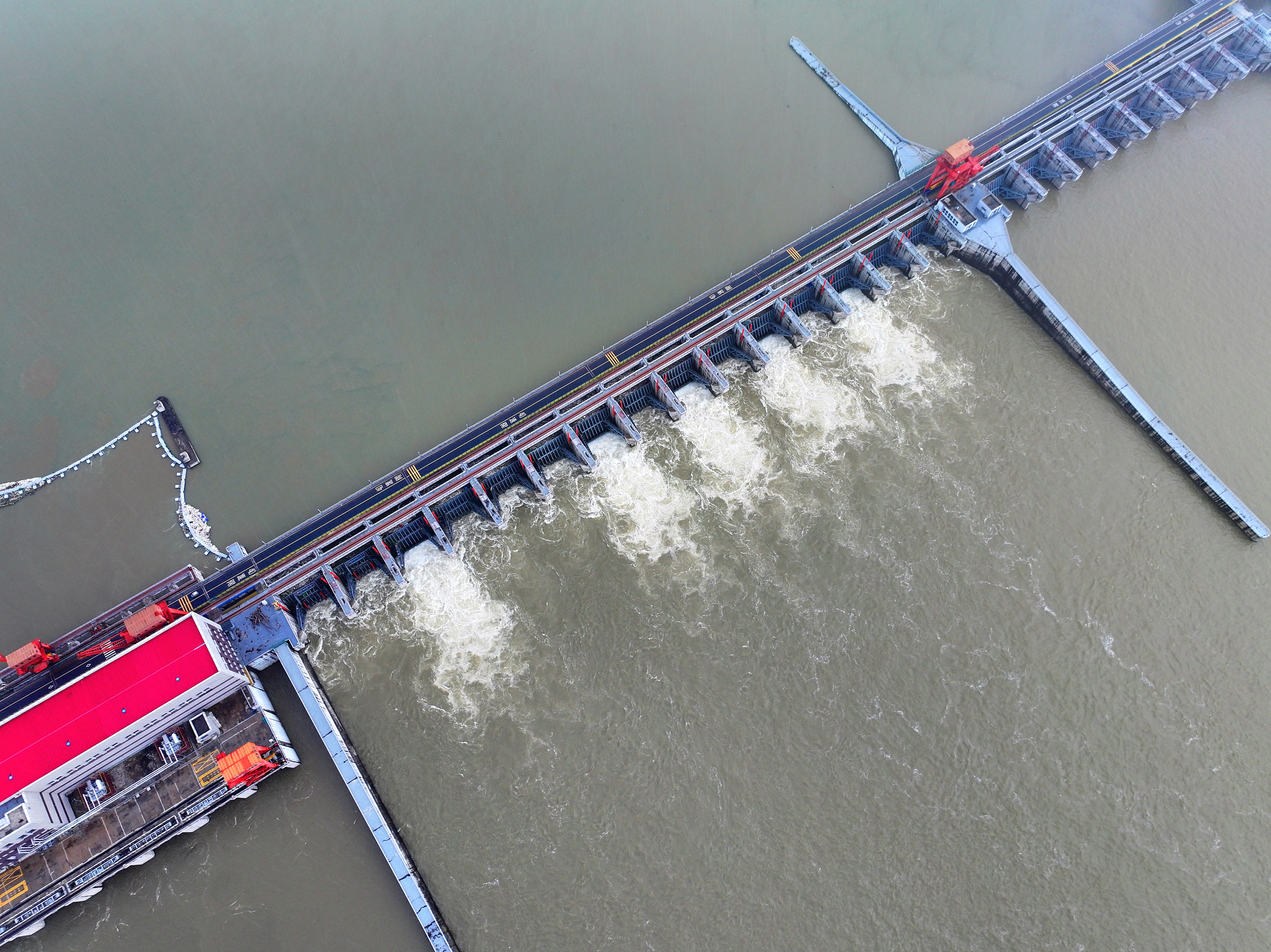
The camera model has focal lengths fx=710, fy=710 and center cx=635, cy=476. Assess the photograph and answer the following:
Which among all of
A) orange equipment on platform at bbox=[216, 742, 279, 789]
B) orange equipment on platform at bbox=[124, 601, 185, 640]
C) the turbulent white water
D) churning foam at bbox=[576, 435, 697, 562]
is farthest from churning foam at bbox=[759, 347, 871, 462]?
orange equipment on platform at bbox=[124, 601, 185, 640]

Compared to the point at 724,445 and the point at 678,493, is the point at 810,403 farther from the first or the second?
the point at 678,493

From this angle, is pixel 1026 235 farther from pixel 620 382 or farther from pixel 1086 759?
pixel 1086 759

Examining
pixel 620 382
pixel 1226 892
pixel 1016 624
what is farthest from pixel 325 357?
pixel 1226 892

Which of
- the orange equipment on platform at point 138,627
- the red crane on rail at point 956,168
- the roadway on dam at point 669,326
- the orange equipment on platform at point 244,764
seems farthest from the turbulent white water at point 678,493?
the red crane on rail at point 956,168

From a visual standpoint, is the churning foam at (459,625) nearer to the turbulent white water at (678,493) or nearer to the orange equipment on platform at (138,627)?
the turbulent white water at (678,493)

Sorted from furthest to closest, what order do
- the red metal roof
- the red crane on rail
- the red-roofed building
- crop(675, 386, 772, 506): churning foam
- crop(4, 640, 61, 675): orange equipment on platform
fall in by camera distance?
1. the red crane on rail
2. crop(675, 386, 772, 506): churning foam
3. crop(4, 640, 61, 675): orange equipment on platform
4. the red metal roof
5. the red-roofed building

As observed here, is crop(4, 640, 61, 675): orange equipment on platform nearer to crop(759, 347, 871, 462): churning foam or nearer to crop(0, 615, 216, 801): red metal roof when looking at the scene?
crop(0, 615, 216, 801): red metal roof

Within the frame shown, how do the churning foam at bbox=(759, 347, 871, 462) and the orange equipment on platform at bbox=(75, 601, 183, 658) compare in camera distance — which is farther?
the churning foam at bbox=(759, 347, 871, 462)
